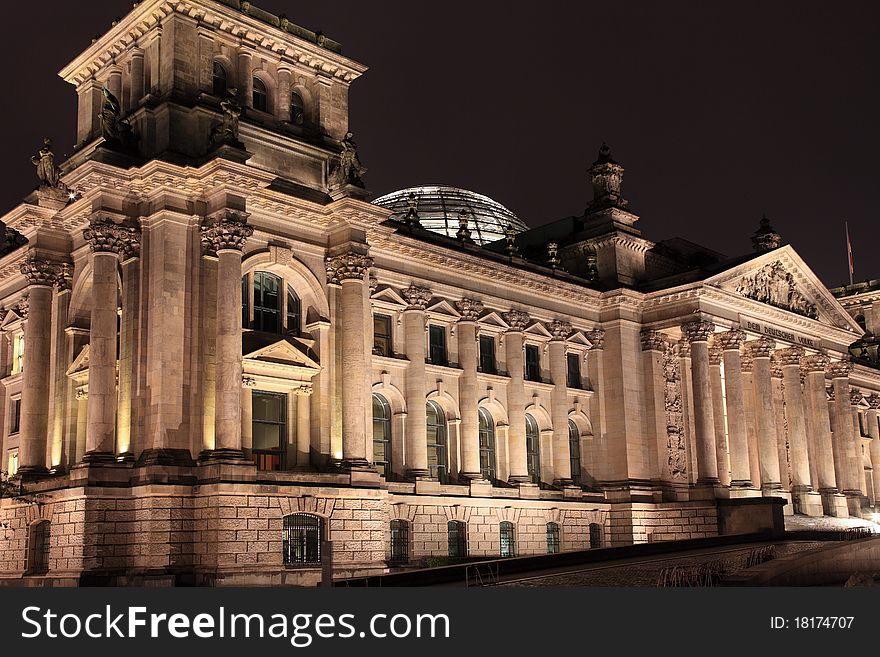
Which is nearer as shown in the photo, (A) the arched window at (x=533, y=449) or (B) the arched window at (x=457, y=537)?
(B) the arched window at (x=457, y=537)

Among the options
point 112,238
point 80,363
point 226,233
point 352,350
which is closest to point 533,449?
point 352,350

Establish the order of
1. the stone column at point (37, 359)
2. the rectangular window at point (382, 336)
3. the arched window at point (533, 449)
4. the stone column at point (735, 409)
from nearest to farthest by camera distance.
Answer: the stone column at point (37, 359), the rectangular window at point (382, 336), the arched window at point (533, 449), the stone column at point (735, 409)

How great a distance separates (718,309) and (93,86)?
37.9 m

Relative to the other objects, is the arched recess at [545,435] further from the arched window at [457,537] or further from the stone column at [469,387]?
the arched window at [457,537]

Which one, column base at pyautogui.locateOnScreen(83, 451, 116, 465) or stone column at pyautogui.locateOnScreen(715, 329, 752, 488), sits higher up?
stone column at pyautogui.locateOnScreen(715, 329, 752, 488)

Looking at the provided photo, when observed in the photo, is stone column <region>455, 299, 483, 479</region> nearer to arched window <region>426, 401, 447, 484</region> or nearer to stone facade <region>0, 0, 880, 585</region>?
stone facade <region>0, 0, 880, 585</region>

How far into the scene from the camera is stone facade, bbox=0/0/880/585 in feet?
136

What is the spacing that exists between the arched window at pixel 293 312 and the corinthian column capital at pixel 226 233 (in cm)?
504

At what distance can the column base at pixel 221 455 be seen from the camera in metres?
40.9

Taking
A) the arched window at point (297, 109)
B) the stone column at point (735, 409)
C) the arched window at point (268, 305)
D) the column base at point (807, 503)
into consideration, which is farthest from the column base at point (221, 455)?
the column base at point (807, 503)

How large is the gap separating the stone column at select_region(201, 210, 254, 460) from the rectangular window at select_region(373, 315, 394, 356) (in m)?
11.3

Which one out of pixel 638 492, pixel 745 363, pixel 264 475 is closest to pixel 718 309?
pixel 745 363

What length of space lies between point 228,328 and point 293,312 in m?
6.18

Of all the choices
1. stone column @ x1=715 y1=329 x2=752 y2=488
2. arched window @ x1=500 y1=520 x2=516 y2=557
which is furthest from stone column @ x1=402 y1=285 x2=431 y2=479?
stone column @ x1=715 y1=329 x2=752 y2=488
